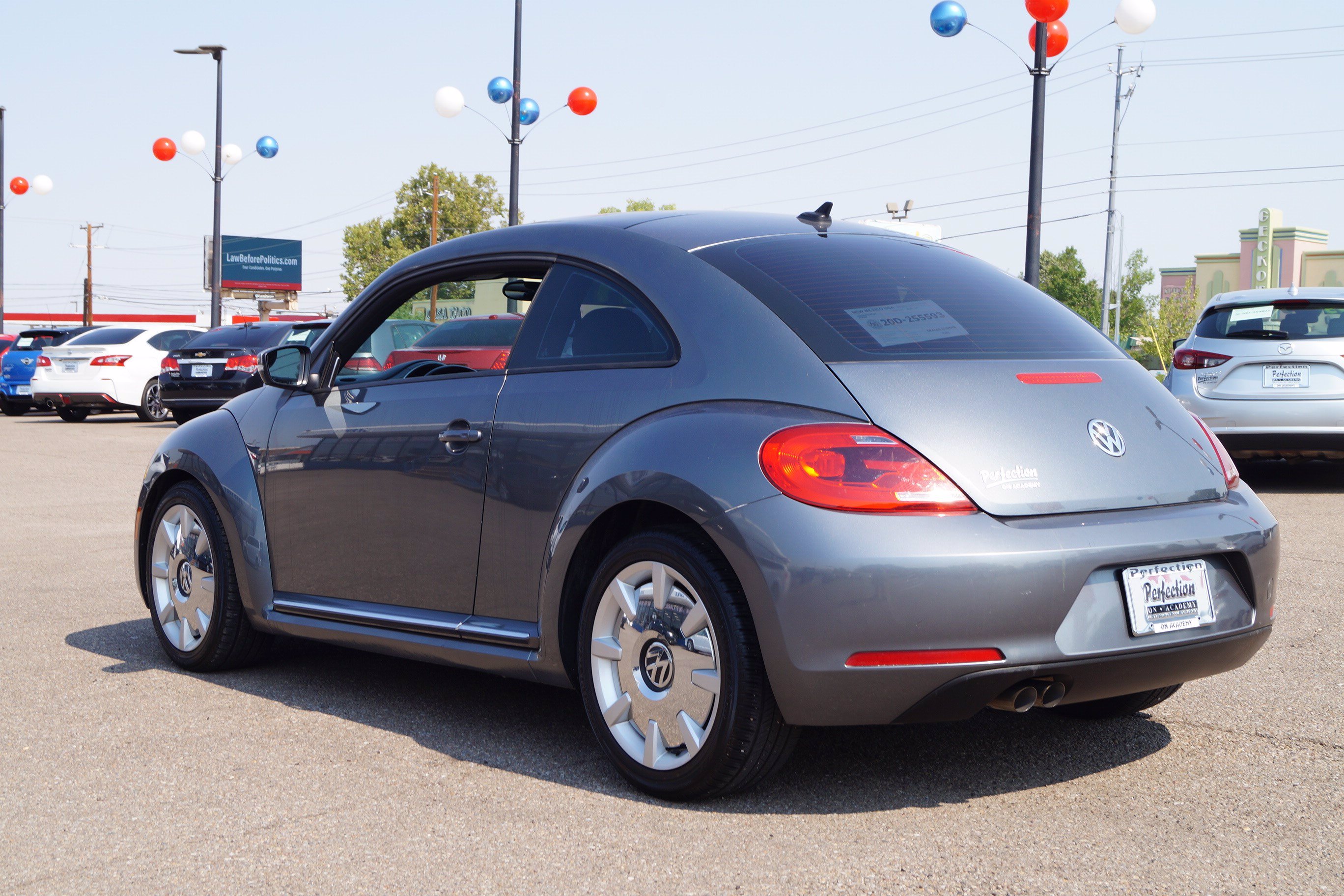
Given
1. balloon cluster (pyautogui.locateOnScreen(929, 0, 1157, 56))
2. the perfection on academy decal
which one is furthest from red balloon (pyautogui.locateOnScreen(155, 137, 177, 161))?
the perfection on academy decal

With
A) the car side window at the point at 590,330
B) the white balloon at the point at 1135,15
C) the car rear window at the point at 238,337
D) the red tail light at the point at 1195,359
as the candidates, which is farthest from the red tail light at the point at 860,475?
the car rear window at the point at 238,337

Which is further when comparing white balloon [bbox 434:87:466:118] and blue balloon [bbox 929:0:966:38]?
white balloon [bbox 434:87:466:118]

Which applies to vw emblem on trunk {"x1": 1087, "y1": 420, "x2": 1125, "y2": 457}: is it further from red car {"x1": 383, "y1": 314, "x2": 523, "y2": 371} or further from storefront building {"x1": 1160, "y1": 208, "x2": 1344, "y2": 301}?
storefront building {"x1": 1160, "y1": 208, "x2": 1344, "y2": 301}

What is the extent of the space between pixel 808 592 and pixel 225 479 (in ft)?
8.57

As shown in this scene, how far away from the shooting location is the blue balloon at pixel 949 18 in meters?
14.4

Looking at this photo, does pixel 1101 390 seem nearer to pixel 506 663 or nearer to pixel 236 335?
pixel 506 663

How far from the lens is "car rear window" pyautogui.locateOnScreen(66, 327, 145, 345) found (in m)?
22.0

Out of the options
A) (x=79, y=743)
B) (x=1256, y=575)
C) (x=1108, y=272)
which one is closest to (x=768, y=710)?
(x=1256, y=575)

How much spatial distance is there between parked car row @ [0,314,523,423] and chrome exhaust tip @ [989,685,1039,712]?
13752 mm

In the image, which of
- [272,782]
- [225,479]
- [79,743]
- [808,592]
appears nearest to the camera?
[808,592]

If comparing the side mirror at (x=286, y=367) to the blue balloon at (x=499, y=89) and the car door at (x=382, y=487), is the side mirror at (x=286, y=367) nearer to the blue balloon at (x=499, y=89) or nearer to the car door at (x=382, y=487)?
the car door at (x=382, y=487)

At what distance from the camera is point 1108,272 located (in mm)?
53750

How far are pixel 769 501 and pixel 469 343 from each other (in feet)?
6.09

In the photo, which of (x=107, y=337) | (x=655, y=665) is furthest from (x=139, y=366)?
(x=655, y=665)
